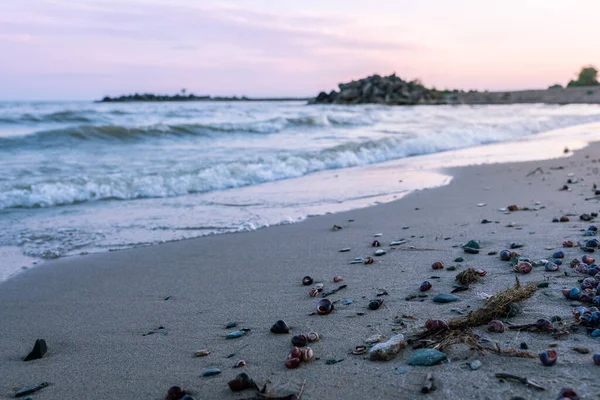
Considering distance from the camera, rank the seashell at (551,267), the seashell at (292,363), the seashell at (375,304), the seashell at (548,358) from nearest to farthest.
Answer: the seashell at (548,358)
the seashell at (292,363)
the seashell at (375,304)
the seashell at (551,267)

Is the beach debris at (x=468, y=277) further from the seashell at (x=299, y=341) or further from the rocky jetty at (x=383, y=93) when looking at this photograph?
the rocky jetty at (x=383, y=93)

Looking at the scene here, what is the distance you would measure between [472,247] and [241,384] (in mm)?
2333

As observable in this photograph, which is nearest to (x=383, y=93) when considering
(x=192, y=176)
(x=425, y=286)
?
(x=192, y=176)

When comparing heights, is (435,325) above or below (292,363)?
above

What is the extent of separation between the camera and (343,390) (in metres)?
1.94

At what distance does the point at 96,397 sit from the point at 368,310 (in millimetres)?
1329

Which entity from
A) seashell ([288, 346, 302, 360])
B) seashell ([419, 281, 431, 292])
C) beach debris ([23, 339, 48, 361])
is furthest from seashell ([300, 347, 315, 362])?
beach debris ([23, 339, 48, 361])

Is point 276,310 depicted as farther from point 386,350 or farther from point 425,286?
point 386,350

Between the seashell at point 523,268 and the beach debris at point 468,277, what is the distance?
0.90 feet

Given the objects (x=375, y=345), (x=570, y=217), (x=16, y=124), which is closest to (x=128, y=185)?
(x=570, y=217)

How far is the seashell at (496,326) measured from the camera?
2.26 metres

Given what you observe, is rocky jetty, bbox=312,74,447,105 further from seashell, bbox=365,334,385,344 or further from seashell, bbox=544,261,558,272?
seashell, bbox=365,334,385,344

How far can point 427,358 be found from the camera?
2.04 m

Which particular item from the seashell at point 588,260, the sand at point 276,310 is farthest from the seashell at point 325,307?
the seashell at point 588,260
